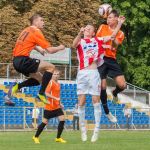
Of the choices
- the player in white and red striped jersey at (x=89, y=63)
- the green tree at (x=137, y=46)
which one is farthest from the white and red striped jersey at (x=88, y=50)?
the green tree at (x=137, y=46)

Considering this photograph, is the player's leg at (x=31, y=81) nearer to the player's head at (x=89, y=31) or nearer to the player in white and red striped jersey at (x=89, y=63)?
the player in white and red striped jersey at (x=89, y=63)

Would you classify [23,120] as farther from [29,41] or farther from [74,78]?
[29,41]

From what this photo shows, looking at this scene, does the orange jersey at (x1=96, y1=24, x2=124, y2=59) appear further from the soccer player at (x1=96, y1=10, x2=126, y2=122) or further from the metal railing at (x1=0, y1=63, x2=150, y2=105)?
the metal railing at (x1=0, y1=63, x2=150, y2=105)

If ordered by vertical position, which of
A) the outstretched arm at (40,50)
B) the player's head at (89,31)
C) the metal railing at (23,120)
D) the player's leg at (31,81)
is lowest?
the metal railing at (23,120)

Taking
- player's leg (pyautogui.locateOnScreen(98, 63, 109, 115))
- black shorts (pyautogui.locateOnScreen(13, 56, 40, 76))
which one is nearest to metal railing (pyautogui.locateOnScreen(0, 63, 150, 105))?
player's leg (pyautogui.locateOnScreen(98, 63, 109, 115))

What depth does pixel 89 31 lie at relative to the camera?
16.0m

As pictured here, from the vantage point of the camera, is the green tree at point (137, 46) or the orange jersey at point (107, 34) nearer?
the orange jersey at point (107, 34)

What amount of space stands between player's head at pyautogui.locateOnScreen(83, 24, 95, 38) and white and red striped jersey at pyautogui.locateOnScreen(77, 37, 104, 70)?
0.11 meters

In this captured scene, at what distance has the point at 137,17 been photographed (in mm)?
48250

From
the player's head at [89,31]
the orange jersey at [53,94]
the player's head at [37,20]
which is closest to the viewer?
the player's head at [37,20]

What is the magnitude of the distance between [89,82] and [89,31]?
1236 mm

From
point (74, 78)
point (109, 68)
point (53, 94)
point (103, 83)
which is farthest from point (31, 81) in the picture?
point (74, 78)

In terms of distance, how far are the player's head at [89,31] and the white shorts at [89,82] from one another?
0.85m

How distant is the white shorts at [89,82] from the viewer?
1612cm
